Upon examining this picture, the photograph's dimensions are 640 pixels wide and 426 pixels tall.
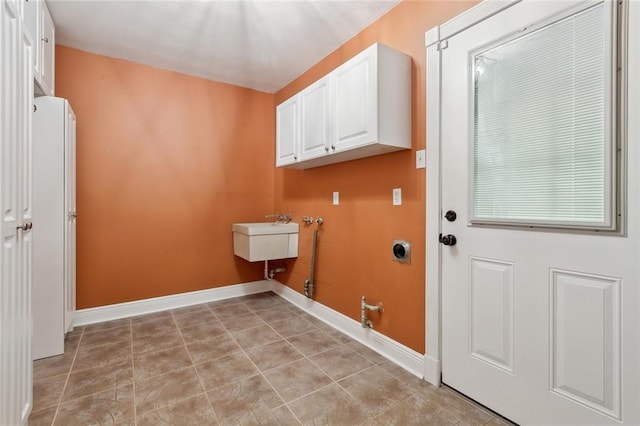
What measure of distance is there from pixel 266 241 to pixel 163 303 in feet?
4.01

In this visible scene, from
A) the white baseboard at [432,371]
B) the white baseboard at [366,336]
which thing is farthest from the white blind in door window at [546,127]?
the white baseboard at [366,336]

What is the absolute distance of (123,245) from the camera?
2.94 meters

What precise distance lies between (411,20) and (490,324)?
190 centimetres

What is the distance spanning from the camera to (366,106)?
1.95 m

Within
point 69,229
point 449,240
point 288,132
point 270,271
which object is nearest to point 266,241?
point 270,271

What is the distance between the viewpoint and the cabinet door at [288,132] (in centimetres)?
275

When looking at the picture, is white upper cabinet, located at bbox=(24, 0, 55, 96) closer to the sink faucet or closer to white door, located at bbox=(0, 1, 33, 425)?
white door, located at bbox=(0, 1, 33, 425)

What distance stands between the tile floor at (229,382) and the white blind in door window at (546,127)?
111cm

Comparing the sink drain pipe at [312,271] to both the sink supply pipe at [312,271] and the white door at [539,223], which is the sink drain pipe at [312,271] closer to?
the sink supply pipe at [312,271]

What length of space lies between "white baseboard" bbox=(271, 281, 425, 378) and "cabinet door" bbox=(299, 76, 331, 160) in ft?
4.57

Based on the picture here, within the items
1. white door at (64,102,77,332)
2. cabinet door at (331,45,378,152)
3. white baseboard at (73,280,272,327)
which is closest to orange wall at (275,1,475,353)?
cabinet door at (331,45,378,152)

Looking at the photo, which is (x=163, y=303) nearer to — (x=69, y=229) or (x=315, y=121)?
(x=69, y=229)

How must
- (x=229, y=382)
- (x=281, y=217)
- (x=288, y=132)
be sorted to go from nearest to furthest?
(x=229, y=382), (x=288, y=132), (x=281, y=217)

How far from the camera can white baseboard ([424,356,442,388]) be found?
5.91 feet
